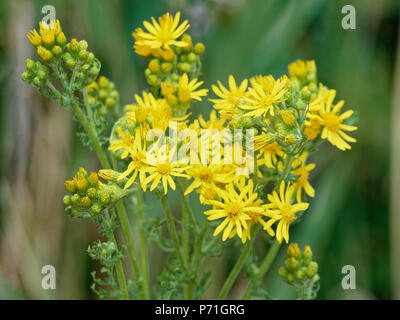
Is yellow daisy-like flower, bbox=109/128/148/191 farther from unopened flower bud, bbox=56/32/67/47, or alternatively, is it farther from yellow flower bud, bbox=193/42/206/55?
yellow flower bud, bbox=193/42/206/55

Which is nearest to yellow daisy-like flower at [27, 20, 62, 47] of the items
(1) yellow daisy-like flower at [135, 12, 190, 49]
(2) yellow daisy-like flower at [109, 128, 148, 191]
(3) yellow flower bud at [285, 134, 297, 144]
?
(1) yellow daisy-like flower at [135, 12, 190, 49]

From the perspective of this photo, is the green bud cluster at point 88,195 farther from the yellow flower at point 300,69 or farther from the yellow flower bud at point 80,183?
the yellow flower at point 300,69

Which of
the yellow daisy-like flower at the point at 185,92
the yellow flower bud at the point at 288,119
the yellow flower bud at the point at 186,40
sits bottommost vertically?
the yellow flower bud at the point at 288,119

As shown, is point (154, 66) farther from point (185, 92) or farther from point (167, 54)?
point (185, 92)

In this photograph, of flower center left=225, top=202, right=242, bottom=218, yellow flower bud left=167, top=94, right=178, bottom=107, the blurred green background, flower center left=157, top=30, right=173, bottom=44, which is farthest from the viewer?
the blurred green background

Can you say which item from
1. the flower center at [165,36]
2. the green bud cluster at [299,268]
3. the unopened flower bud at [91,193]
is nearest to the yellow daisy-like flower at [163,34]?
the flower center at [165,36]
